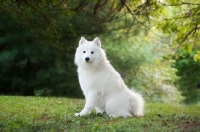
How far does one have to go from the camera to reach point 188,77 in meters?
21.5

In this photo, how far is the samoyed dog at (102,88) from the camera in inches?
302

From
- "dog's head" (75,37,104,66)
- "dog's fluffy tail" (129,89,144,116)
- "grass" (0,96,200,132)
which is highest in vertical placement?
"dog's head" (75,37,104,66)

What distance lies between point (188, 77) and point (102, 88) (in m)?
14.7

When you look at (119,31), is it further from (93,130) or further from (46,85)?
(93,130)

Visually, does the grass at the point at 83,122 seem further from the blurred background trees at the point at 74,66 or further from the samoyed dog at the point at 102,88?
the blurred background trees at the point at 74,66

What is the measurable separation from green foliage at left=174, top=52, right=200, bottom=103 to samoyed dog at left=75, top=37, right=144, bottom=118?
1360 cm

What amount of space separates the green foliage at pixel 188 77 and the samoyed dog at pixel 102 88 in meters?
13.6

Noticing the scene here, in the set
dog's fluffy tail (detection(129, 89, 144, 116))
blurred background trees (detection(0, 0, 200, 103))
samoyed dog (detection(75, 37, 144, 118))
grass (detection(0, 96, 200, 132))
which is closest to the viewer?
grass (detection(0, 96, 200, 132))

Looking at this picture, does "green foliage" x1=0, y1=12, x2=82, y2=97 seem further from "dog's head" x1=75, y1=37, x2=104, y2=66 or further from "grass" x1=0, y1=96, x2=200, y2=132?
"dog's head" x1=75, y1=37, x2=104, y2=66

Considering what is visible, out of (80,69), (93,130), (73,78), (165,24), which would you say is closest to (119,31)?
(73,78)

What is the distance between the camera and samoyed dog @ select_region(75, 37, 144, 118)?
768 cm

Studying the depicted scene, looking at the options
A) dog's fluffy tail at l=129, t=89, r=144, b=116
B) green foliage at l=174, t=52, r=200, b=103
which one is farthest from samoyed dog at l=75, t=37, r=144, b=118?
green foliage at l=174, t=52, r=200, b=103

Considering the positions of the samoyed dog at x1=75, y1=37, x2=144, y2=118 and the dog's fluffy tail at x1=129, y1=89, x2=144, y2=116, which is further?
the dog's fluffy tail at x1=129, y1=89, x2=144, y2=116

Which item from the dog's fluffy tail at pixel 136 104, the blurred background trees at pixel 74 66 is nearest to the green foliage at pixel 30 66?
the blurred background trees at pixel 74 66
